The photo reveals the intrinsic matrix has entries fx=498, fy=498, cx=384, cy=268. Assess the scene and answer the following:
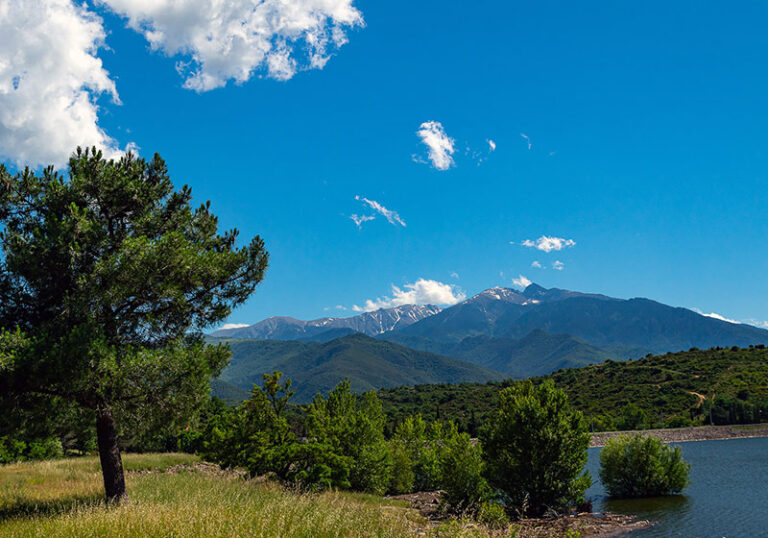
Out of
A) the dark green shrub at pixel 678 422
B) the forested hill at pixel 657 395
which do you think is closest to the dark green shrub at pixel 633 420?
the forested hill at pixel 657 395

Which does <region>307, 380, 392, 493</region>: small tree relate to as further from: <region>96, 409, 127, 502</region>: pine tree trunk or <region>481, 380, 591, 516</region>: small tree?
<region>96, 409, 127, 502</region>: pine tree trunk

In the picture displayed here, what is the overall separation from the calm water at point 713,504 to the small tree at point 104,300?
31400 mm

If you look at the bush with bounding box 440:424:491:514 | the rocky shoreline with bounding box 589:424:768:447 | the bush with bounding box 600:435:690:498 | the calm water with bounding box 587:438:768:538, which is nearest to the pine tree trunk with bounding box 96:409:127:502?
the bush with bounding box 440:424:491:514

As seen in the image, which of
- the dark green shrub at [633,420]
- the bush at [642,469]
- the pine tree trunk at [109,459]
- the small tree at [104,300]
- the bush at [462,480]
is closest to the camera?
the small tree at [104,300]

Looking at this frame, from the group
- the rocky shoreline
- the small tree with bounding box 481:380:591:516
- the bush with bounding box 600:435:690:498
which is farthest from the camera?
the rocky shoreline

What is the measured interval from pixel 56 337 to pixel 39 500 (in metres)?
6.75

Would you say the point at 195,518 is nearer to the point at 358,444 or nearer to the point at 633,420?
the point at 358,444

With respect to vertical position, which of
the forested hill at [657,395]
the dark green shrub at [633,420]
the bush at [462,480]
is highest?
the bush at [462,480]

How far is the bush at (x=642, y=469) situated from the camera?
151ft

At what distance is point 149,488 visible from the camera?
67.3ft

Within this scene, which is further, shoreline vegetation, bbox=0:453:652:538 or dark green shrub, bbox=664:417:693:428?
dark green shrub, bbox=664:417:693:428

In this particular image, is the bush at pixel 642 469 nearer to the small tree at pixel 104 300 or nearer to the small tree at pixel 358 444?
the small tree at pixel 358 444

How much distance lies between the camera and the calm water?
32656 mm

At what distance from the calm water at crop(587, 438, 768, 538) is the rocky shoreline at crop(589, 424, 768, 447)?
33232 mm
